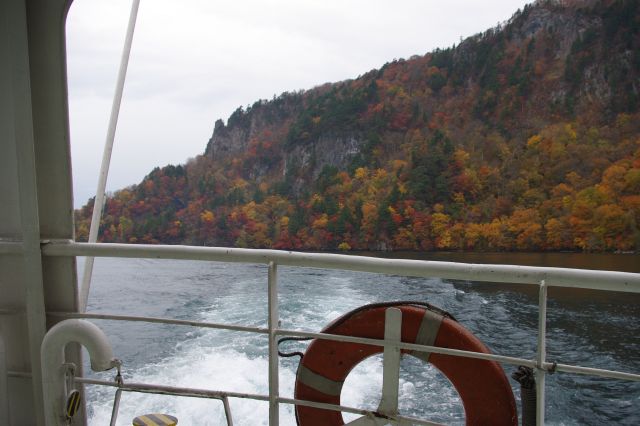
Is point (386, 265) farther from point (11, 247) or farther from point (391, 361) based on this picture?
point (11, 247)

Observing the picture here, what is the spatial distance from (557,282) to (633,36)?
38328 millimetres

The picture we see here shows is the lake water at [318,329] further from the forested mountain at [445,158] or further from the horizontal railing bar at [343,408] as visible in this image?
the forested mountain at [445,158]

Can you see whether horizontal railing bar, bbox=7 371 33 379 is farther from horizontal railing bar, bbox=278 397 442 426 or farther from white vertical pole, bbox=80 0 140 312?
horizontal railing bar, bbox=278 397 442 426

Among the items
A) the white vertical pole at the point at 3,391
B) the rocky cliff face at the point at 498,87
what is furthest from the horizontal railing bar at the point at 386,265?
the rocky cliff face at the point at 498,87

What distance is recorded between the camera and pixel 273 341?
107 centimetres

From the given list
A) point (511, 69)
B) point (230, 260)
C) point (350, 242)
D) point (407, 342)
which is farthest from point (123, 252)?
point (511, 69)

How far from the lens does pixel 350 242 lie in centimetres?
2498

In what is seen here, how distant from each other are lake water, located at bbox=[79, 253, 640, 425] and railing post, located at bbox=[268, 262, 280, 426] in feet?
11.7

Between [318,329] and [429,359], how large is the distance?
756cm

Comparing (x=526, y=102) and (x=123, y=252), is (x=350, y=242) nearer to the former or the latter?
(x=526, y=102)

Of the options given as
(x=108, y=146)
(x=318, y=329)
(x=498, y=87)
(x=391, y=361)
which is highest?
(x=498, y=87)

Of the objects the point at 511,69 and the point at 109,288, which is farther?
the point at 511,69

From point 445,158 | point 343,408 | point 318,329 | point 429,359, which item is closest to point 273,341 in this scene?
point 343,408

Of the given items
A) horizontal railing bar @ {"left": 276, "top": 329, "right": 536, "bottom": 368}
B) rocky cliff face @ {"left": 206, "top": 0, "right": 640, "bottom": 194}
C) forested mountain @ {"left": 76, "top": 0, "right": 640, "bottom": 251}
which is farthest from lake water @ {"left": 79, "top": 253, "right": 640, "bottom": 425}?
rocky cliff face @ {"left": 206, "top": 0, "right": 640, "bottom": 194}
